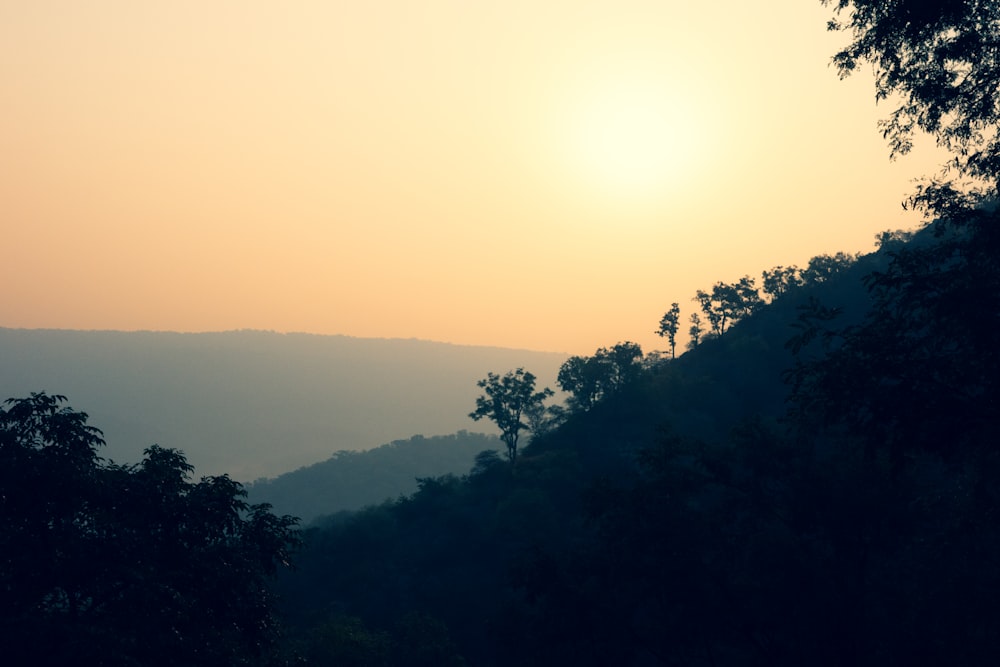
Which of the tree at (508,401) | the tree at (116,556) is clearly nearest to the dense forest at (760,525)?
the tree at (116,556)

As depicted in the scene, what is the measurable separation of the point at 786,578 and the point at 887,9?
67.3ft

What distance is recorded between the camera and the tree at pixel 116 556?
688 inches

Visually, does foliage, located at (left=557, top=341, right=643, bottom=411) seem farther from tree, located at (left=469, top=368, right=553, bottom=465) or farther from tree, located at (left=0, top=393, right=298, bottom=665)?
tree, located at (left=0, top=393, right=298, bottom=665)

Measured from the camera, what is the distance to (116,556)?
19.4 metres

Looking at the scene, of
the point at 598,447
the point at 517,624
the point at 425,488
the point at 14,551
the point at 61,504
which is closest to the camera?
the point at 14,551

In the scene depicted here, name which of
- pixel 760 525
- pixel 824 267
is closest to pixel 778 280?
pixel 824 267

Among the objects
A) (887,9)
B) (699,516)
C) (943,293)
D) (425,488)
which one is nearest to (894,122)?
(887,9)

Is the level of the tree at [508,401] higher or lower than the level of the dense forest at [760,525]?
higher

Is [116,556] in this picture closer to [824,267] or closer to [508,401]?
[508,401]

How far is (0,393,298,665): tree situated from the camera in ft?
57.4

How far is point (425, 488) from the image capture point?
403ft

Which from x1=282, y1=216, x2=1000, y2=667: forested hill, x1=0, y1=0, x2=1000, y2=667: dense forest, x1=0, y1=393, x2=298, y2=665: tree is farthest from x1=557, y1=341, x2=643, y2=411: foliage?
x1=0, y1=393, x2=298, y2=665: tree

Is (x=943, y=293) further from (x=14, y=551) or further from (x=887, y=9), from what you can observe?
(x=14, y=551)

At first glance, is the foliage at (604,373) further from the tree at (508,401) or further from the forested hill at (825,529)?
the forested hill at (825,529)
